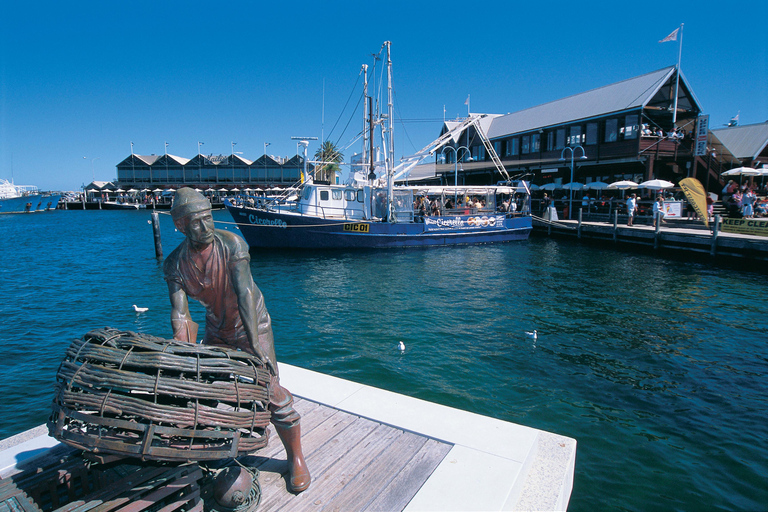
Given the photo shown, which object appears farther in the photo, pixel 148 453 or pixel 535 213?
pixel 535 213

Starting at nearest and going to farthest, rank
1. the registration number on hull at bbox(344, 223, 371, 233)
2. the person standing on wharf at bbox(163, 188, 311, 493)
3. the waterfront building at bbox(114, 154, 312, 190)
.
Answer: the person standing on wharf at bbox(163, 188, 311, 493), the registration number on hull at bbox(344, 223, 371, 233), the waterfront building at bbox(114, 154, 312, 190)

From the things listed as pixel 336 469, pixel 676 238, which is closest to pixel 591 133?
pixel 676 238

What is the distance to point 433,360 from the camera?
26.5ft

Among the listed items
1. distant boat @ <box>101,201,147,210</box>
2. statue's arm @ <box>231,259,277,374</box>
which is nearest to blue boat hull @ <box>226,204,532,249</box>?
statue's arm @ <box>231,259,277,374</box>

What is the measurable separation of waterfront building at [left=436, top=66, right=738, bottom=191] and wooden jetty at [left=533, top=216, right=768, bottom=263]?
4660 millimetres

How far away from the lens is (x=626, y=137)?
90.9 ft

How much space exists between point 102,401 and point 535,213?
3305 cm

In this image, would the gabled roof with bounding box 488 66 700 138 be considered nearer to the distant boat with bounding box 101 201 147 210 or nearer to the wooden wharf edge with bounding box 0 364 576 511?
the wooden wharf edge with bounding box 0 364 576 511

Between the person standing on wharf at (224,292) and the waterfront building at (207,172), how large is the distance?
82.9 metres

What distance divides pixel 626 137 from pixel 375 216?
55.4ft

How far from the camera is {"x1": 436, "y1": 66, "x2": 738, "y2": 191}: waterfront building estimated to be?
26.9m

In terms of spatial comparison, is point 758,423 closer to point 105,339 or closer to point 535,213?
point 105,339

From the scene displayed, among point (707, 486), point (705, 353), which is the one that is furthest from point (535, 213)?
point (707, 486)

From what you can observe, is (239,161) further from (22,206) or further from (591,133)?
(591,133)
